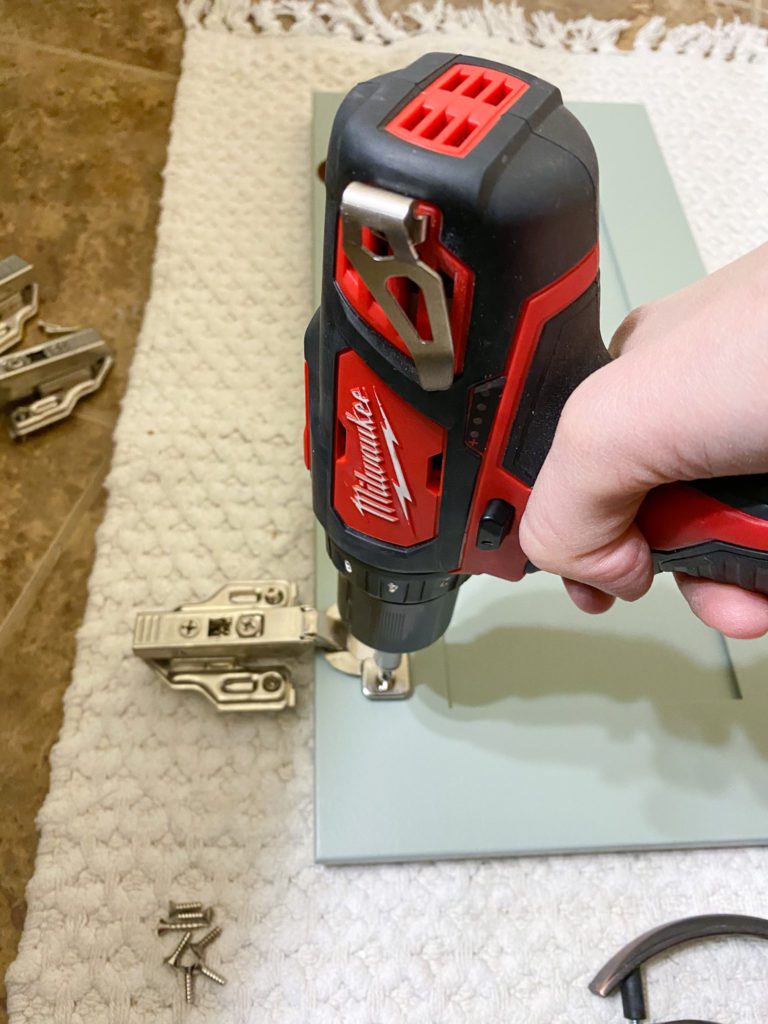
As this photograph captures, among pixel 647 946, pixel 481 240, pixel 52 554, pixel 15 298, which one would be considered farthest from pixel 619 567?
pixel 15 298

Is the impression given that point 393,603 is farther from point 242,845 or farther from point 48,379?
point 48,379

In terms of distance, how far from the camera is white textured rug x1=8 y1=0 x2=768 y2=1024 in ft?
1.73

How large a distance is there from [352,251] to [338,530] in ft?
0.54

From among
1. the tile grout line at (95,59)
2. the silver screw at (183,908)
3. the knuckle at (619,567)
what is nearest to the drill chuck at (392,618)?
the knuckle at (619,567)

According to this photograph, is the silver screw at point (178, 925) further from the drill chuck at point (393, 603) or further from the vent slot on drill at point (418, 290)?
the vent slot on drill at point (418, 290)

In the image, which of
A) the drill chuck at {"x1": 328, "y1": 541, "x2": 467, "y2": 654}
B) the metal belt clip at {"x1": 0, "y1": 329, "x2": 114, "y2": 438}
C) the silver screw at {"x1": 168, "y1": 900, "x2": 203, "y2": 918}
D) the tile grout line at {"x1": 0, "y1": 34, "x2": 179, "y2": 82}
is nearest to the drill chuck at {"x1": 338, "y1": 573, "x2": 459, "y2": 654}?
the drill chuck at {"x1": 328, "y1": 541, "x2": 467, "y2": 654}

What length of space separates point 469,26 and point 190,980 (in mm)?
996

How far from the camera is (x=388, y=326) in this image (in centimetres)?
33

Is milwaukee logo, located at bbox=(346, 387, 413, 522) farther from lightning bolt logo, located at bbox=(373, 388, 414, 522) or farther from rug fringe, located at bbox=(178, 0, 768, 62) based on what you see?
rug fringe, located at bbox=(178, 0, 768, 62)

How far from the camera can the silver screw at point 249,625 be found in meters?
0.59

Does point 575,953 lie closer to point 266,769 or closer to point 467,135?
point 266,769

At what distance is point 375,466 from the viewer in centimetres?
38

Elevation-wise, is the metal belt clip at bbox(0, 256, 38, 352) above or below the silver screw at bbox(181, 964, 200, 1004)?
above

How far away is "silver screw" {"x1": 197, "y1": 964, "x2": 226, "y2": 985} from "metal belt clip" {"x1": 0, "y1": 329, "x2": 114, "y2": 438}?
0.43 metres
